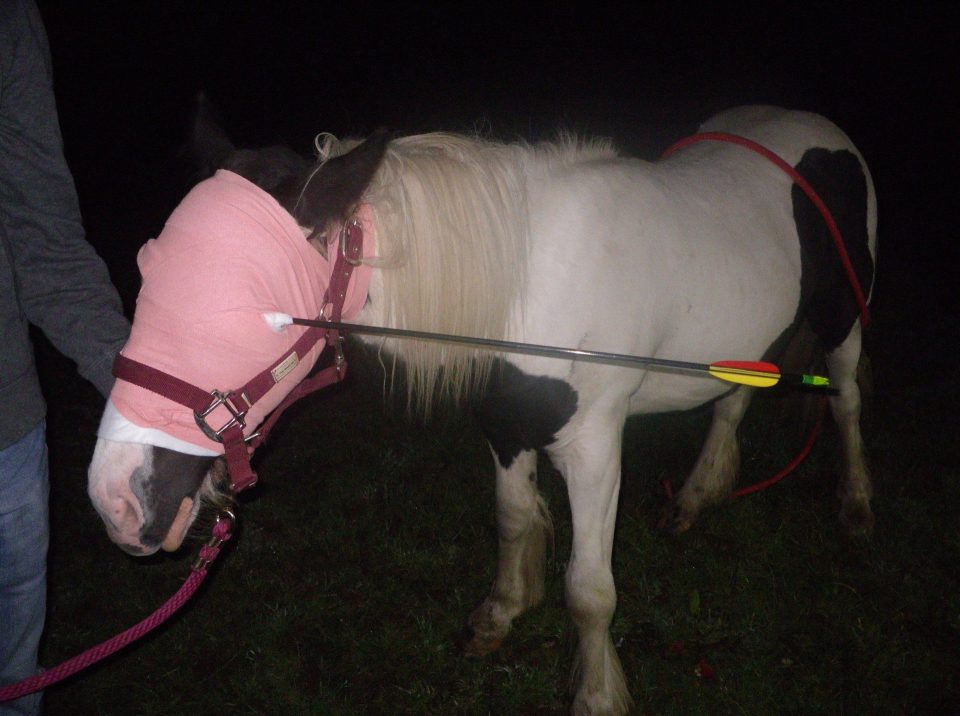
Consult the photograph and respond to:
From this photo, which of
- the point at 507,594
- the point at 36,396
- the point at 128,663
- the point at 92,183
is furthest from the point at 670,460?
the point at 92,183

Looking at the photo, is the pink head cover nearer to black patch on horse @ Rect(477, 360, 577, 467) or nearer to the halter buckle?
the halter buckle

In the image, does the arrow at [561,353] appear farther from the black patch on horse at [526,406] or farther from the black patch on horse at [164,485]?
the black patch on horse at [164,485]

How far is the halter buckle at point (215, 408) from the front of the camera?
1403mm

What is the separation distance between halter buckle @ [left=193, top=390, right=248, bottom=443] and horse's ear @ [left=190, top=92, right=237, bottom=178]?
2.15ft

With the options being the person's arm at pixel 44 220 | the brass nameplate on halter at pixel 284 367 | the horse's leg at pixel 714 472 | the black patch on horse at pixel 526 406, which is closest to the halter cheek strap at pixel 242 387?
the brass nameplate on halter at pixel 284 367

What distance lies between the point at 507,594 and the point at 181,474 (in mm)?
1648

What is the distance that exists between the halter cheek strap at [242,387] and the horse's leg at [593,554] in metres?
0.84

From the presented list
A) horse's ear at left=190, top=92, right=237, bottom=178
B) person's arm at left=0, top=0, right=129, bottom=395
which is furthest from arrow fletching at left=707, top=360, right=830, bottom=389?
person's arm at left=0, top=0, right=129, bottom=395

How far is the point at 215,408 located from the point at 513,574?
167 centimetres

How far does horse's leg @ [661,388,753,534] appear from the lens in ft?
10.8

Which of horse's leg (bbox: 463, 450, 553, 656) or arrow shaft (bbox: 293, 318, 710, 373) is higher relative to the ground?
arrow shaft (bbox: 293, 318, 710, 373)

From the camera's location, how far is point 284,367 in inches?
58.8

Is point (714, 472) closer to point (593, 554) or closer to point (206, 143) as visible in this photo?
point (593, 554)

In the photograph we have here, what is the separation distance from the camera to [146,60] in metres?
14.1
